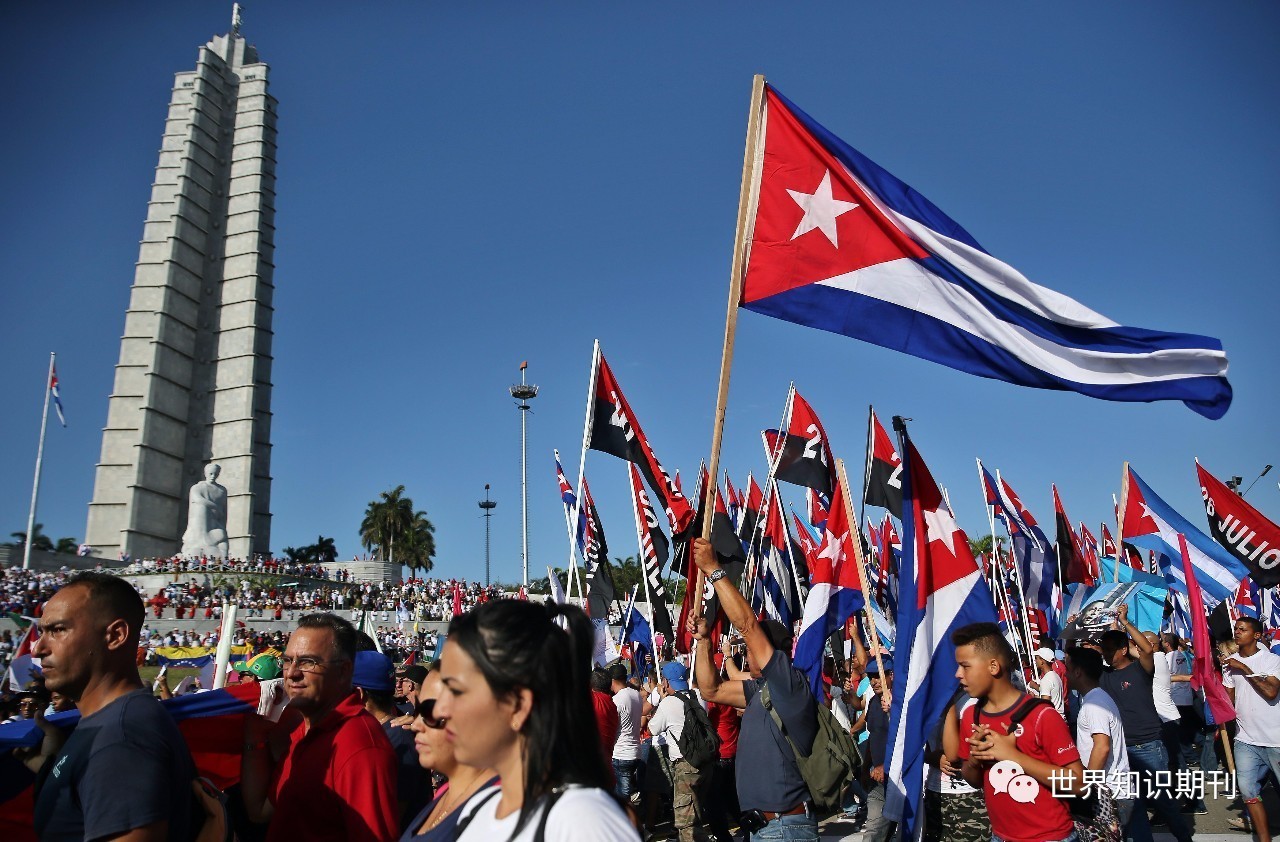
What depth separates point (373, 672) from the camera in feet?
14.8

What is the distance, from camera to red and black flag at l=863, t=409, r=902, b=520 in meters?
10.4

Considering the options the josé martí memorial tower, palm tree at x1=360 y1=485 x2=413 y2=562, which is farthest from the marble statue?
palm tree at x1=360 y1=485 x2=413 y2=562

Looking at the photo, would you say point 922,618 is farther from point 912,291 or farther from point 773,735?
point 912,291

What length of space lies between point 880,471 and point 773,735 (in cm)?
577

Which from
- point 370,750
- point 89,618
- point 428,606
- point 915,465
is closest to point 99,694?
point 89,618

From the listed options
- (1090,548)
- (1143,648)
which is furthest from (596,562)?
(1090,548)

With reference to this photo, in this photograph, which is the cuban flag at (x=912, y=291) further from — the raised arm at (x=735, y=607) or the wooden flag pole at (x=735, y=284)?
the raised arm at (x=735, y=607)

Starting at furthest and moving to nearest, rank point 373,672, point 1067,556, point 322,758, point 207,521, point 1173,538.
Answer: point 207,521 → point 1067,556 → point 1173,538 → point 373,672 → point 322,758

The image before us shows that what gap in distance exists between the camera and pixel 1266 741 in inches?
302

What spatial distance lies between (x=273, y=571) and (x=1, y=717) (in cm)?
4441

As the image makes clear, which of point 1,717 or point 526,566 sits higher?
point 526,566

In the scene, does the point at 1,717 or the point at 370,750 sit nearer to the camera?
the point at 370,750

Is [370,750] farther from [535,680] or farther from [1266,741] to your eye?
[1266,741]

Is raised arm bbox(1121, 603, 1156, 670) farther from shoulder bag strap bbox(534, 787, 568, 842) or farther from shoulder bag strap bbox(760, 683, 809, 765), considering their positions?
shoulder bag strap bbox(534, 787, 568, 842)
